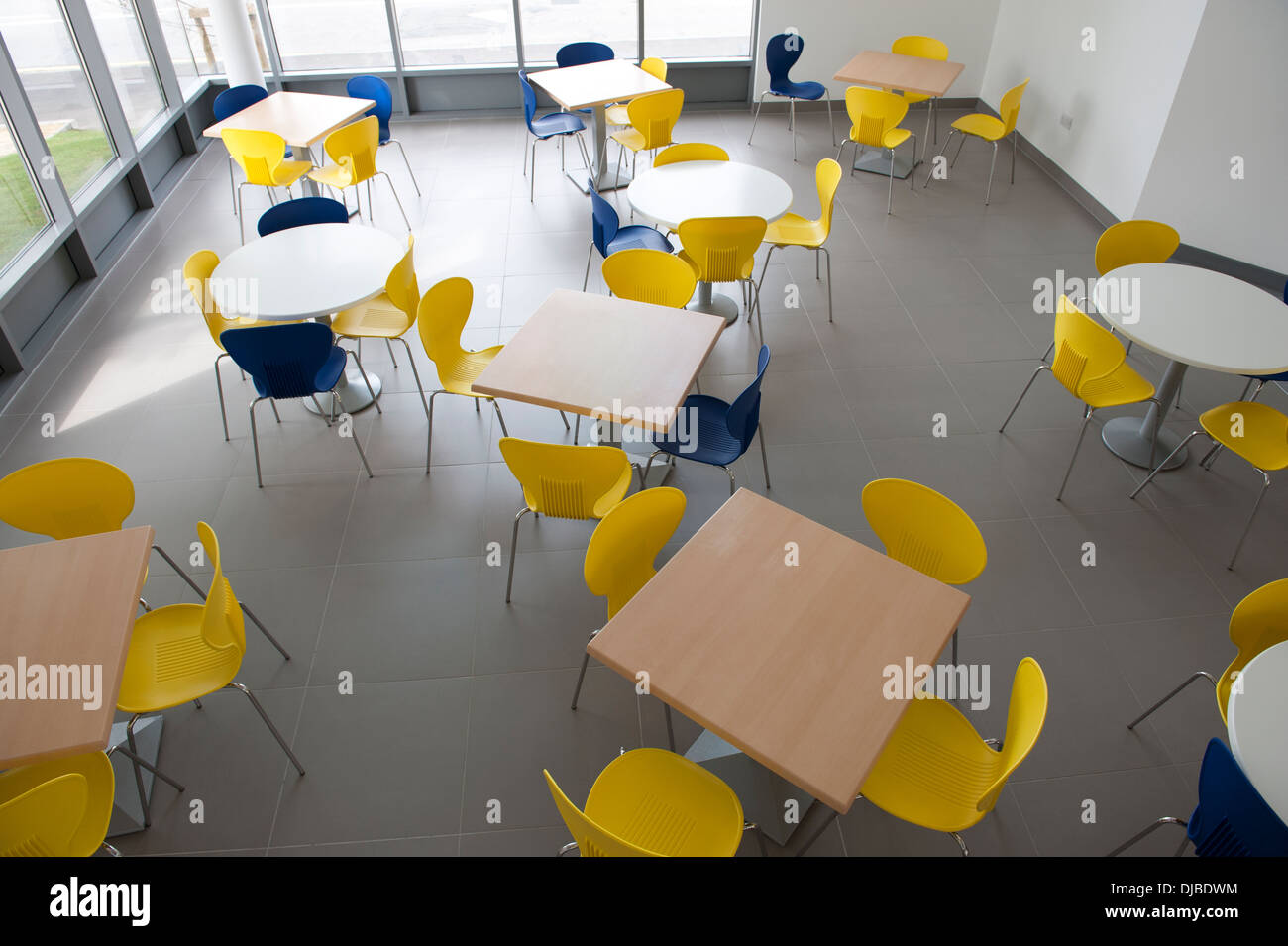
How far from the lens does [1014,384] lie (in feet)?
15.8

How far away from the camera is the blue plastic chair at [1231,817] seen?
2.11 meters

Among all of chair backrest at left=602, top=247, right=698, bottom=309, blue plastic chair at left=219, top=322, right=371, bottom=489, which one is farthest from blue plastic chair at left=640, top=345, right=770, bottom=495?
blue plastic chair at left=219, top=322, right=371, bottom=489

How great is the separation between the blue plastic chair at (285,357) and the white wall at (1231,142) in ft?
18.2

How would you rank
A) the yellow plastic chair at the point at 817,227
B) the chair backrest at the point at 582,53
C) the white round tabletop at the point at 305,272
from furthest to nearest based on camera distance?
the chair backrest at the point at 582,53, the yellow plastic chair at the point at 817,227, the white round tabletop at the point at 305,272

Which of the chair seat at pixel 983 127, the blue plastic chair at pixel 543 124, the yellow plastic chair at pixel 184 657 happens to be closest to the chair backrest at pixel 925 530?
the yellow plastic chair at pixel 184 657

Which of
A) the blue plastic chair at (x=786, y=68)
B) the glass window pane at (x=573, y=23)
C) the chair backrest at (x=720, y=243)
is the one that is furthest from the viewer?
the glass window pane at (x=573, y=23)

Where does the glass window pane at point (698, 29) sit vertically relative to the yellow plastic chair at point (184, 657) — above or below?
above

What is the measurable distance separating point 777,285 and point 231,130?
3.92 m

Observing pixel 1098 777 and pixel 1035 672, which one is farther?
pixel 1098 777

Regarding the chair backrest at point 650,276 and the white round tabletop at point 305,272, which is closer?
the white round tabletop at point 305,272

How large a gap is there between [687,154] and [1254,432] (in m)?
3.56

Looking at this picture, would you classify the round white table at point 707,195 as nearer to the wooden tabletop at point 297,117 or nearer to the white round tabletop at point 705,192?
the white round tabletop at point 705,192
